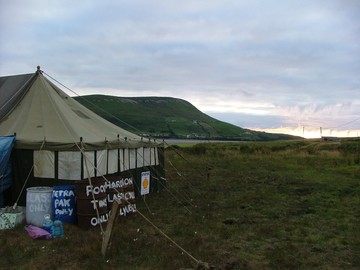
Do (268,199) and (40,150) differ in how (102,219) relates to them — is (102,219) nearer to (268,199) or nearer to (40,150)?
(40,150)

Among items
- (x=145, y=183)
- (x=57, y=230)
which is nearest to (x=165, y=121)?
(x=145, y=183)

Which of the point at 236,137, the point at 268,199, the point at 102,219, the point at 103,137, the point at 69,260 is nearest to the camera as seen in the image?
the point at 69,260

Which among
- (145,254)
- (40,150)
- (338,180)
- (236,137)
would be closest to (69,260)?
(145,254)

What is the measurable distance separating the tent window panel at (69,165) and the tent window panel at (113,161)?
151 cm

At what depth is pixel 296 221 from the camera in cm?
1086

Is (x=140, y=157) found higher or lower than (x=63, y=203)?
higher

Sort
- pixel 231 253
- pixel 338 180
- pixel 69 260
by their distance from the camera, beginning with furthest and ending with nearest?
pixel 338 180, pixel 231 253, pixel 69 260

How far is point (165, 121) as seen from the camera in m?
166

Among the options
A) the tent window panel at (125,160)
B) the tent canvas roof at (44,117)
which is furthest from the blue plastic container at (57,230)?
the tent window panel at (125,160)

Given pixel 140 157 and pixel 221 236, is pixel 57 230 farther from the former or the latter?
pixel 140 157

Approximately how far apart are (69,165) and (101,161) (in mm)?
1099

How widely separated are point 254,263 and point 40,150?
628cm

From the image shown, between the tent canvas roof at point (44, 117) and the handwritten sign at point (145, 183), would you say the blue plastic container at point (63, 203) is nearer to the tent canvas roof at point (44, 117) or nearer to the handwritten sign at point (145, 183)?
the tent canvas roof at point (44, 117)

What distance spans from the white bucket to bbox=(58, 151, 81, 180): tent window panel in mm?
1136
